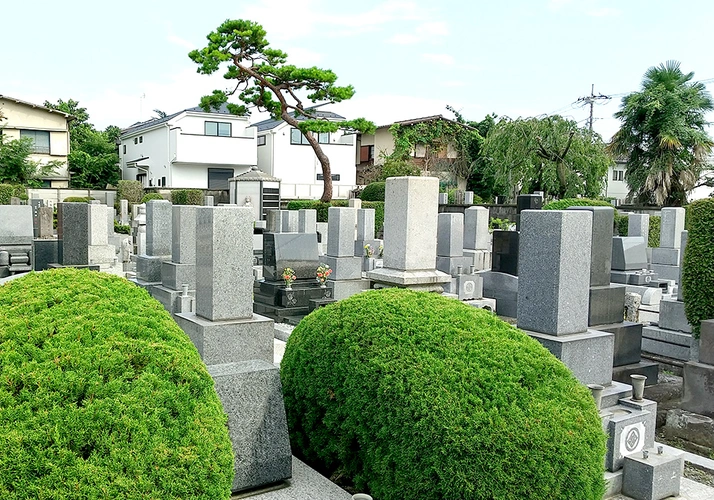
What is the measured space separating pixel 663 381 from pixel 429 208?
4015 millimetres

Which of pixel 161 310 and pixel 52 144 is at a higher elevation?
pixel 52 144

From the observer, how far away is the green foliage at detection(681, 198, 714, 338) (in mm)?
8016

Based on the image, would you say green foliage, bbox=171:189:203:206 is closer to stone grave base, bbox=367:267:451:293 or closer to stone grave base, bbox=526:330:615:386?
stone grave base, bbox=367:267:451:293

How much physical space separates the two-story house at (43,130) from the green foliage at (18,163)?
1.90 meters

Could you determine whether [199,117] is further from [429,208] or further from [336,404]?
[336,404]

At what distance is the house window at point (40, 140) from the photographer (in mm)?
36425

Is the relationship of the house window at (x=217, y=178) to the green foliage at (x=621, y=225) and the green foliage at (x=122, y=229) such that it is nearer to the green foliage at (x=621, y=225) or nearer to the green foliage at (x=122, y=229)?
the green foliage at (x=122, y=229)

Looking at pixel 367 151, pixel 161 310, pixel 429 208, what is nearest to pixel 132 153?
pixel 367 151

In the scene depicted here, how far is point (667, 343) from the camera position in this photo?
31.8 feet

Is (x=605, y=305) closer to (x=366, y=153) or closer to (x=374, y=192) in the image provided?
(x=374, y=192)

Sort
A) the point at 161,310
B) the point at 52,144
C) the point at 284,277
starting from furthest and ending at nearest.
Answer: the point at 52,144, the point at 284,277, the point at 161,310

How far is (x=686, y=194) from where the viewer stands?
3183cm

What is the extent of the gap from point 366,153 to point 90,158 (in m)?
19.3

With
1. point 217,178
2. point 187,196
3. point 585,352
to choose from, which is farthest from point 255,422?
point 217,178
